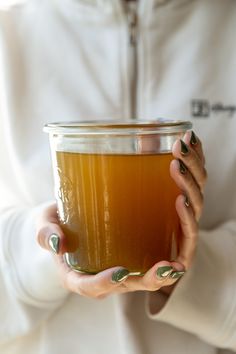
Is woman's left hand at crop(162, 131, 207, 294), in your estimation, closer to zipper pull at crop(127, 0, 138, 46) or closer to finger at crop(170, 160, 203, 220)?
finger at crop(170, 160, 203, 220)

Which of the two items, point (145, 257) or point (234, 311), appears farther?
point (234, 311)

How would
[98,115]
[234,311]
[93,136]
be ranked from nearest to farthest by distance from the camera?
1. [93,136]
2. [234,311]
3. [98,115]

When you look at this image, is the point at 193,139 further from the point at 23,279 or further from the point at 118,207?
the point at 23,279

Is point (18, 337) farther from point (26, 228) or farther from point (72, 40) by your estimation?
point (72, 40)

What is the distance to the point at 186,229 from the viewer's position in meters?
0.62

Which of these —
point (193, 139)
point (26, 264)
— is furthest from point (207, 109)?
point (26, 264)

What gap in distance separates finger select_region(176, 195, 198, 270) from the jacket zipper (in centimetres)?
27

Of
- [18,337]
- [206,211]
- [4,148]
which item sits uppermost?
[4,148]

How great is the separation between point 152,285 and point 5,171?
0.39 metres

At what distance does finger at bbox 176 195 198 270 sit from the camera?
0.59m

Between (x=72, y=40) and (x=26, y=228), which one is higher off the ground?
(x=72, y=40)

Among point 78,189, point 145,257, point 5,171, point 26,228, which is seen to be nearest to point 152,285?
point 145,257

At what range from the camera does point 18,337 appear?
0.82 meters

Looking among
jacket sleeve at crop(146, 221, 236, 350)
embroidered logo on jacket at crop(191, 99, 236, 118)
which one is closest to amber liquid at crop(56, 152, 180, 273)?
jacket sleeve at crop(146, 221, 236, 350)
